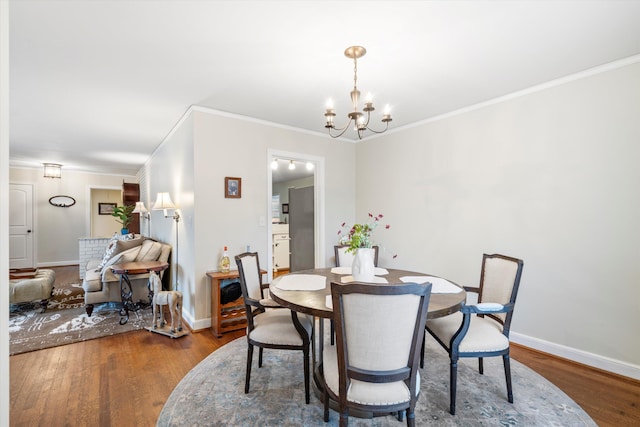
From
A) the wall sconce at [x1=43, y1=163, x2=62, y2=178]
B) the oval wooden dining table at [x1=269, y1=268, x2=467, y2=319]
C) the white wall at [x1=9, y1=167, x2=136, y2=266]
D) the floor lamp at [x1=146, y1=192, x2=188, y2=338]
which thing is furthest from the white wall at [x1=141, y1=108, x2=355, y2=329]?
the white wall at [x1=9, y1=167, x2=136, y2=266]

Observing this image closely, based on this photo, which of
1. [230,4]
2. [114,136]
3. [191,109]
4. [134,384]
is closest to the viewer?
[230,4]

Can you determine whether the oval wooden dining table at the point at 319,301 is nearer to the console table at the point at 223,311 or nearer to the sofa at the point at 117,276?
the console table at the point at 223,311

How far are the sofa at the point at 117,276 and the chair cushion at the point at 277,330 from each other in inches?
102

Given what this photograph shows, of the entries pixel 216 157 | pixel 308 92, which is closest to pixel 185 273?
pixel 216 157

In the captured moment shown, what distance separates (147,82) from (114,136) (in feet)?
8.07

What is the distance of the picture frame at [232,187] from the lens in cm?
353

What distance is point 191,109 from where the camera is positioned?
11.0 ft

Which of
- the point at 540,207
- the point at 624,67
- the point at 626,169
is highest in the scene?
the point at 624,67

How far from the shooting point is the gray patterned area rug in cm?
186

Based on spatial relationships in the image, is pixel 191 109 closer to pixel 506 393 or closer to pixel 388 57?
pixel 388 57

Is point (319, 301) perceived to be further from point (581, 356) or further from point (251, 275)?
point (581, 356)

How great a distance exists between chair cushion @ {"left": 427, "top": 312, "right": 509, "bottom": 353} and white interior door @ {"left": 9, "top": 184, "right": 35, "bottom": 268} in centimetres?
905

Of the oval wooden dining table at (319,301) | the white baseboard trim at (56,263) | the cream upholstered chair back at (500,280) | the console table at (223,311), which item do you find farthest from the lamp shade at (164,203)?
the white baseboard trim at (56,263)

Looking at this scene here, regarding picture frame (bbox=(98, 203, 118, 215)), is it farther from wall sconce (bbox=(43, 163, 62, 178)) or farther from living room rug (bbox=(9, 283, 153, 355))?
living room rug (bbox=(9, 283, 153, 355))
